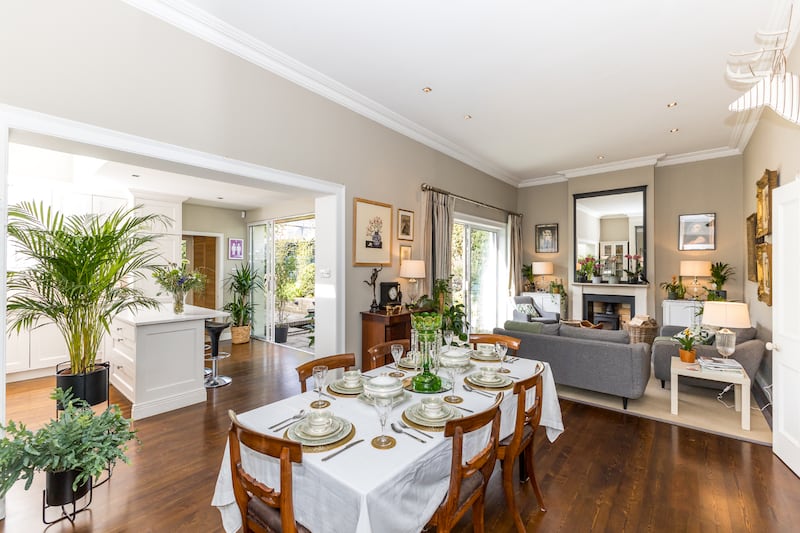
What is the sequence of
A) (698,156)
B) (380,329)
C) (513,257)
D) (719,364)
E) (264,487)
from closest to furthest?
(264,487) → (719,364) → (380,329) → (698,156) → (513,257)

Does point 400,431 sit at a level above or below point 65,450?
above

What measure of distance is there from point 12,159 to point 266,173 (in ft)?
14.1

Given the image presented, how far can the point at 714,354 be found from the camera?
12.9 ft

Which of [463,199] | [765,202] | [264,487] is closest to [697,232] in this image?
[765,202]

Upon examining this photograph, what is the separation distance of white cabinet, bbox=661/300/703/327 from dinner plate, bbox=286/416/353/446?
259 inches

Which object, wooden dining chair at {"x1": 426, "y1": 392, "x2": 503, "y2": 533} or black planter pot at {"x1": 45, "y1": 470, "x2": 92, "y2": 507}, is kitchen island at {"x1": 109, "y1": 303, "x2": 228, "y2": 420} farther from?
wooden dining chair at {"x1": 426, "y1": 392, "x2": 503, "y2": 533}

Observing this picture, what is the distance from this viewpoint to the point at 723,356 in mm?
3664

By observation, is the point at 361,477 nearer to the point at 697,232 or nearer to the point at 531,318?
the point at 531,318

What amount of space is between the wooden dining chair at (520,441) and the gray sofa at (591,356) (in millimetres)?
1969

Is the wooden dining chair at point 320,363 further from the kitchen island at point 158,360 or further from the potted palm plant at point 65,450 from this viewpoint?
the kitchen island at point 158,360

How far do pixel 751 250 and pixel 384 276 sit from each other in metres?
5.13

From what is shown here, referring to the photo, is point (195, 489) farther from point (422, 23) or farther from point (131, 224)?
point (422, 23)

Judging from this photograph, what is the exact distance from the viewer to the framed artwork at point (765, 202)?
382cm

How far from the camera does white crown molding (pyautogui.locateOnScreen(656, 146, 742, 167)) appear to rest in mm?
5973
